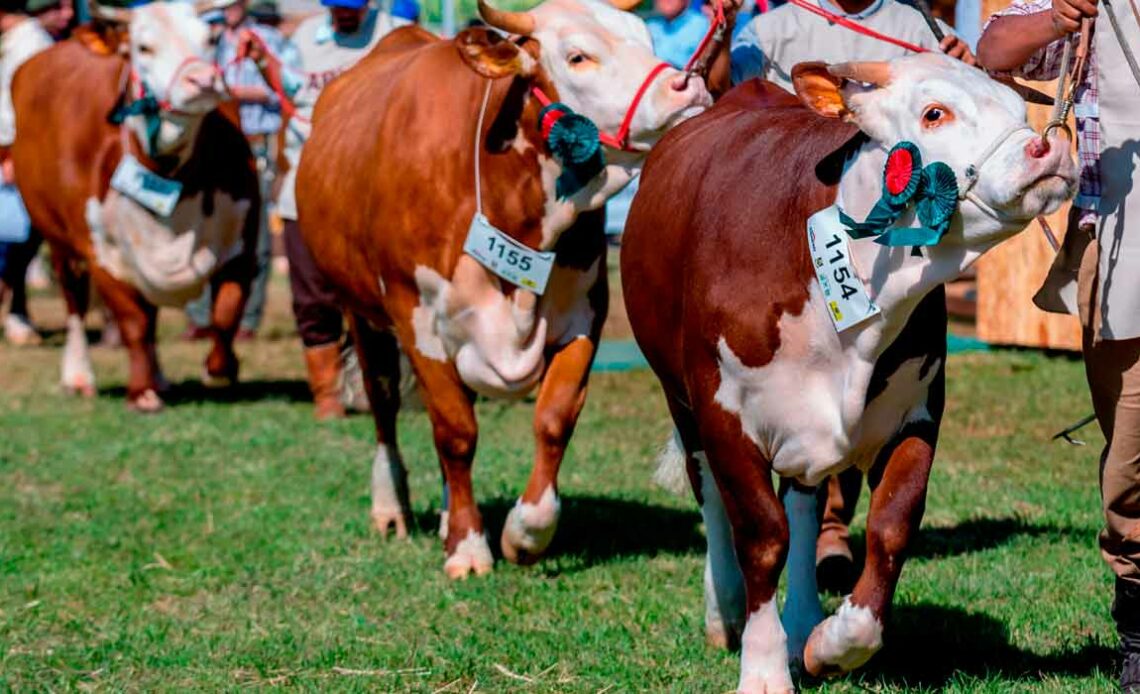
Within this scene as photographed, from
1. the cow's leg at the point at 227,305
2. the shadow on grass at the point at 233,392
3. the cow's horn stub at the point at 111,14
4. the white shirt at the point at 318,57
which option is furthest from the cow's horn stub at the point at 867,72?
the cow's horn stub at the point at 111,14

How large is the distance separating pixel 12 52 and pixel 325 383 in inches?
177

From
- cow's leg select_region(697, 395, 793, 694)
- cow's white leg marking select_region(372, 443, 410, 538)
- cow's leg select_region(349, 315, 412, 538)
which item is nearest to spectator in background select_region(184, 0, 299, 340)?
cow's leg select_region(349, 315, 412, 538)

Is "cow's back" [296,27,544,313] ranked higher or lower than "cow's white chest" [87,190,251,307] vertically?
higher

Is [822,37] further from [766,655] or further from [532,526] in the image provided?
[766,655]

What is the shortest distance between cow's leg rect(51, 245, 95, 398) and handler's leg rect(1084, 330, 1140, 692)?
25.8 ft

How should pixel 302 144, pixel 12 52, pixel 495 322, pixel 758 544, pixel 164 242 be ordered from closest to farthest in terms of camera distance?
pixel 758 544
pixel 495 322
pixel 302 144
pixel 164 242
pixel 12 52

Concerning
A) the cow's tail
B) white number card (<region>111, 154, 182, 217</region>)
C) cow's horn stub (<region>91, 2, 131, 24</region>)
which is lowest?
white number card (<region>111, 154, 182, 217</region>)

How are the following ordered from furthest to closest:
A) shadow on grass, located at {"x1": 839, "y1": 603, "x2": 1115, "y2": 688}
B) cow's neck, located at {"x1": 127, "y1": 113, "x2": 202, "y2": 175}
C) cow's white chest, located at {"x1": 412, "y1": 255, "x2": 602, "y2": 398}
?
1. cow's neck, located at {"x1": 127, "y1": 113, "x2": 202, "y2": 175}
2. cow's white chest, located at {"x1": 412, "y1": 255, "x2": 602, "y2": 398}
3. shadow on grass, located at {"x1": 839, "y1": 603, "x2": 1115, "y2": 688}

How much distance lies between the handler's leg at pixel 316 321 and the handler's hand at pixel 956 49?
208 inches

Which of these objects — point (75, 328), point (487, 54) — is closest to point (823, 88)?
point (487, 54)

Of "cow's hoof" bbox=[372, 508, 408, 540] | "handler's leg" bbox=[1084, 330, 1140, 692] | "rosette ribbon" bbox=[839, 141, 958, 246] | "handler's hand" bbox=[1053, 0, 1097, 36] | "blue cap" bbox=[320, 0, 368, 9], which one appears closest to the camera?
"rosette ribbon" bbox=[839, 141, 958, 246]

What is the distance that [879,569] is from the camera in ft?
13.5

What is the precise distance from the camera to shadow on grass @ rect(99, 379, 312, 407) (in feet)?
35.0

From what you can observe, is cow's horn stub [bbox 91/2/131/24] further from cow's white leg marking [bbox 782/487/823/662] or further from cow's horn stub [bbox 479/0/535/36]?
cow's white leg marking [bbox 782/487/823/662]
